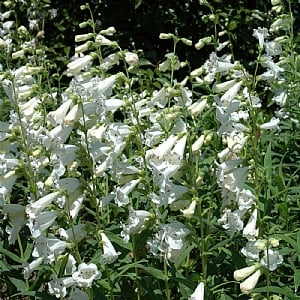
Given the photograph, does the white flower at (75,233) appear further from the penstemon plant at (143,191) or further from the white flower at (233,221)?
the white flower at (233,221)

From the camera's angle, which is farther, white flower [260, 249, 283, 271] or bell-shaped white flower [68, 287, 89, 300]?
bell-shaped white flower [68, 287, 89, 300]

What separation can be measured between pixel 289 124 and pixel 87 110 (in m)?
2.57

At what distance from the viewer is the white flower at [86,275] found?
3.16m

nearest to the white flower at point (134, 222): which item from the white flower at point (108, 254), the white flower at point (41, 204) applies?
the white flower at point (108, 254)

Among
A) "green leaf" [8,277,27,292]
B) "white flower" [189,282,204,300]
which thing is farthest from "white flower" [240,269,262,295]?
"green leaf" [8,277,27,292]

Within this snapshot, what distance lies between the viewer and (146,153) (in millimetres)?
3535

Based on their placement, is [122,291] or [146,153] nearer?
[146,153]

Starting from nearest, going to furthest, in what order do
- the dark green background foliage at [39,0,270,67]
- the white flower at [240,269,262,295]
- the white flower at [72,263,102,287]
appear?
the white flower at [240,269,262,295] → the white flower at [72,263,102,287] → the dark green background foliage at [39,0,270,67]

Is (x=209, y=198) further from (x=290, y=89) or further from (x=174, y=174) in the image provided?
(x=290, y=89)

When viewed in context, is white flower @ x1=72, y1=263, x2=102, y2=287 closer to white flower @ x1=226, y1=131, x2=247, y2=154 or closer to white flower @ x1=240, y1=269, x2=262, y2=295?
white flower @ x1=240, y1=269, x2=262, y2=295

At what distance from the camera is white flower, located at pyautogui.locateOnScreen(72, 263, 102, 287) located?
125 inches

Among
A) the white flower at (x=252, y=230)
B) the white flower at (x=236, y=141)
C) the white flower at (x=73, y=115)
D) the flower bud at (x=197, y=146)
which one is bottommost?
the white flower at (x=252, y=230)

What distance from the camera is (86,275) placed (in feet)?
10.5

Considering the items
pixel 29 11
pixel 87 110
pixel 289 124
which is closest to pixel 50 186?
pixel 87 110
